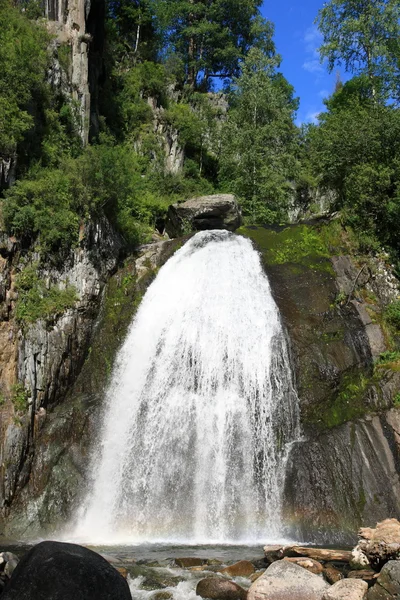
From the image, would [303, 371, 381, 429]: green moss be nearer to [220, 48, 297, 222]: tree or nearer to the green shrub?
the green shrub

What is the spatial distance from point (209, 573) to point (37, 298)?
10152 mm

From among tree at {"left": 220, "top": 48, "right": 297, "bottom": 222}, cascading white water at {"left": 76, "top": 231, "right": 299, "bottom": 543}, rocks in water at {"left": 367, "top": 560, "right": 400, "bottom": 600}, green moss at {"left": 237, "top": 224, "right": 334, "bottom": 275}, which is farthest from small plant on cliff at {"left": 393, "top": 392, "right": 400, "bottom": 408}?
tree at {"left": 220, "top": 48, "right": 297, "bottom": 222}

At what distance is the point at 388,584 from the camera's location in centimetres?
725

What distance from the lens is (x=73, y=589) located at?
19.6ft

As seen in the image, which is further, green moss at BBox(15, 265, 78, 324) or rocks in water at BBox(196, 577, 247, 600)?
A: green moss at BBox(15, 265, 78, 324)

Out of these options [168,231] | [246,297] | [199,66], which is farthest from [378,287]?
[199,66]

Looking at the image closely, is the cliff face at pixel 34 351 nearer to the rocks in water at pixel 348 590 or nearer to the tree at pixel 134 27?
the rocks in water at pixel 348 590

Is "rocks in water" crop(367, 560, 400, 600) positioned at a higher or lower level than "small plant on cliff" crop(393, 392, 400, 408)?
lower

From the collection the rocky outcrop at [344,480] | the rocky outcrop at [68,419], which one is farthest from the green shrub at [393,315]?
the rocky outcrop at [68,419]

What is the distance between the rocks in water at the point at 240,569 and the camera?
28.1 feet

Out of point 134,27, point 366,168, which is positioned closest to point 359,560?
point 366,168

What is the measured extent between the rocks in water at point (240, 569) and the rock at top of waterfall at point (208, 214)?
16.6 m

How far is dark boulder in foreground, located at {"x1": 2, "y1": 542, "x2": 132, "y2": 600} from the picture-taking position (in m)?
5.96

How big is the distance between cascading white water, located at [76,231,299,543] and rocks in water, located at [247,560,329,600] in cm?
437
